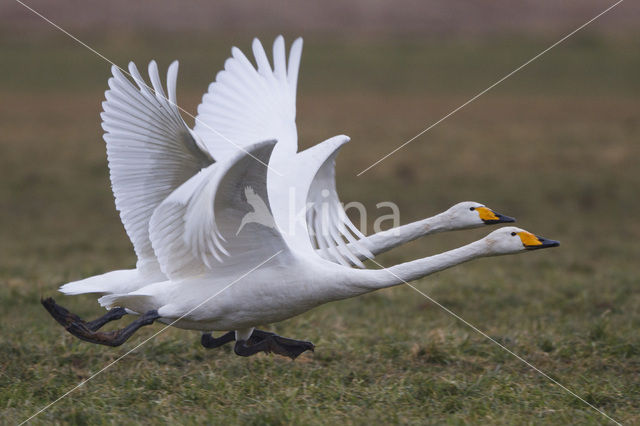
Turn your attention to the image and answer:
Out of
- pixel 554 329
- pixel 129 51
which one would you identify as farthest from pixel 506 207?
pixel 129 51

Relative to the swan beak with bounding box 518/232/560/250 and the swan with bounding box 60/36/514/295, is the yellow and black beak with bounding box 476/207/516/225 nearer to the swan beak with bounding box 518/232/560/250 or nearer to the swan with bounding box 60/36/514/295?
the swan with bounding box 60/36/514/295

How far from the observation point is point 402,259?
382 inches

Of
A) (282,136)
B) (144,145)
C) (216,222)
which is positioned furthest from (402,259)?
(144,145)

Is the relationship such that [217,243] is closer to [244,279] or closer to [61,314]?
[244,279]

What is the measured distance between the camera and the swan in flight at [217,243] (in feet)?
15.9

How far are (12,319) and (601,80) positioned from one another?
19.5m

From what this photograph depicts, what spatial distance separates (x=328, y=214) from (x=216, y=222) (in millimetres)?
1218

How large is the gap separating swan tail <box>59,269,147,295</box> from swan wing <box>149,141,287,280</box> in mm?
351

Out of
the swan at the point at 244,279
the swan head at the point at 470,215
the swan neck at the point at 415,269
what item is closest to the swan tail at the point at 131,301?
the swan at the point at 244,279

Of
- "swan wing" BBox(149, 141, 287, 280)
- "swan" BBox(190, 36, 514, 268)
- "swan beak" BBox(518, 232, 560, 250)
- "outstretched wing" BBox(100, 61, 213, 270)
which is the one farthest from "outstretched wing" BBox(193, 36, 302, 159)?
"swan beak" BBox(518, 232, 560, 250)

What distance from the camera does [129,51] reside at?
25.3 meters

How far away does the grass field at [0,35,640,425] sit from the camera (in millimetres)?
4945

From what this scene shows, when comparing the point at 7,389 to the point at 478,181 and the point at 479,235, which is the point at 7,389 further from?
the point at 478,181

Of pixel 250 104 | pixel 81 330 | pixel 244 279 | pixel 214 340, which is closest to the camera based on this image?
pixel 81 330
